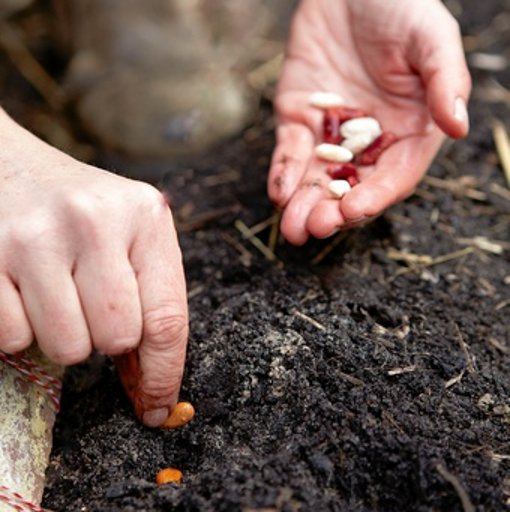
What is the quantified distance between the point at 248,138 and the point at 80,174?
4.05 ft

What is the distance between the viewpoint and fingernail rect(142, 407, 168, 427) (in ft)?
4.90

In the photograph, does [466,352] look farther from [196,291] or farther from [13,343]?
[13,343]

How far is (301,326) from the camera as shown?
162 cm

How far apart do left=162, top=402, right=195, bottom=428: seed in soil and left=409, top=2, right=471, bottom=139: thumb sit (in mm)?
861

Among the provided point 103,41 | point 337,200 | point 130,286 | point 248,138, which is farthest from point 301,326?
point 103,41

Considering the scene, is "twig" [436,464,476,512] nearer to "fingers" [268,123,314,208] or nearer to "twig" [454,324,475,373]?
"twig" [454,324,475,373]

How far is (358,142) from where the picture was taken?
6.30ft

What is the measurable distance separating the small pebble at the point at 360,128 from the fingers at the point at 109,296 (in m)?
0.87

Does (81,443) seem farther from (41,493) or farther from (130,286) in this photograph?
(130,286)

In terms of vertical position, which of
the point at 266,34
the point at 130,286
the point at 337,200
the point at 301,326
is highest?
the point at 130,286

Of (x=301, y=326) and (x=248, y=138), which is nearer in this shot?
(x=301, y=326)

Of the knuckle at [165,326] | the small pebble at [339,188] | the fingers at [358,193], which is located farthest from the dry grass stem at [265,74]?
the knuckle at [165,326]

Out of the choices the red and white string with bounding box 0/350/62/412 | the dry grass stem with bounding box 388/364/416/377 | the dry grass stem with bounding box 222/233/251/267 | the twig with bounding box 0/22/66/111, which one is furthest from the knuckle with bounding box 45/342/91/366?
the twig with bounding box 0/22/66/111

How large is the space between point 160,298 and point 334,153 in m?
0.77
